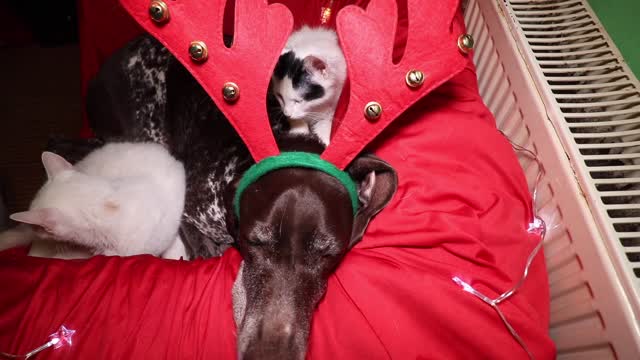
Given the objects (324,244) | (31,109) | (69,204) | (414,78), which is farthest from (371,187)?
(31,109)

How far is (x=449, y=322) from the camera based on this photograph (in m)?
1.46

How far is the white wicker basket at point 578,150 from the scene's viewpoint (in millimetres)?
1335

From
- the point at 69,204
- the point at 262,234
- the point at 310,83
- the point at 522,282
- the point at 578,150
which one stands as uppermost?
the point at 310,83

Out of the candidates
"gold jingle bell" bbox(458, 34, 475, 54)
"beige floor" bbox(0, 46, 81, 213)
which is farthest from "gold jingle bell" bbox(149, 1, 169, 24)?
"beige floor" bbox(0, 46, 81, 213)

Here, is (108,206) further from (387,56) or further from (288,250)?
(387,56)

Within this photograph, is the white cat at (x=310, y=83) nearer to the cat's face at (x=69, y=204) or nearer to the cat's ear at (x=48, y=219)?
the cat's face at (x=69, y=204)

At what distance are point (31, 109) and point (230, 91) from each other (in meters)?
2.90

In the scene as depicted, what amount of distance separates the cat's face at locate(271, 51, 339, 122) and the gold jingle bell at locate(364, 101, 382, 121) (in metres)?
0.64

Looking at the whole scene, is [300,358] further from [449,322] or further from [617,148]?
[617,148]

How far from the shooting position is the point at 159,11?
4.40ft

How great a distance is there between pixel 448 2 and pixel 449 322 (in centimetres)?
115

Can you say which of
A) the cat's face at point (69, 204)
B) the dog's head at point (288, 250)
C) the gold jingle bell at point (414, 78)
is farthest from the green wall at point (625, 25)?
the cat's face at point (69, 204)

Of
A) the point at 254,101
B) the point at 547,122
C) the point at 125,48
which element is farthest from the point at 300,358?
the point at 125,48

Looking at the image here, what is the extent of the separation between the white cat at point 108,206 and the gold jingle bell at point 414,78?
4.17 ft
